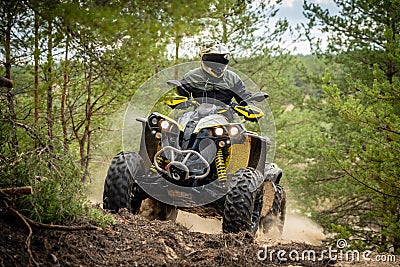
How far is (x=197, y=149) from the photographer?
6781 millimetres

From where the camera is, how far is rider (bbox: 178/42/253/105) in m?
7.77

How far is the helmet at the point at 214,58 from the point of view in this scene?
772 centimetres

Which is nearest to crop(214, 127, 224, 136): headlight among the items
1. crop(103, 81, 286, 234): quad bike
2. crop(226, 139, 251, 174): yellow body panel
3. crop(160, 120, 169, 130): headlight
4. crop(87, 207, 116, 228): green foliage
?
crop(103, 81, 286, 234): quad bike

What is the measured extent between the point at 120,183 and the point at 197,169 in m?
1.06

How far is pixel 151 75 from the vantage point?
1105 cm

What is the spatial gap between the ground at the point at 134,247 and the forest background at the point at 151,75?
254 millimetres

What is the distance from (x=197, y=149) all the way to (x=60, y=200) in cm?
272

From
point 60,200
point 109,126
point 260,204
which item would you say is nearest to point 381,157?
point 260,204

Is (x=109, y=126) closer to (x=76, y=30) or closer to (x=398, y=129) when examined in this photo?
(x=398, y=129)

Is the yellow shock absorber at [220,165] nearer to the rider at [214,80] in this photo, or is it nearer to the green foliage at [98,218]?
the rider at [214,80]

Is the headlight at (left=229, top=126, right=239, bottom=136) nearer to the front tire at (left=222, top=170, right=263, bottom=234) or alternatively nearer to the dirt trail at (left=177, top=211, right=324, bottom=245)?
the front tire at (left=222, top=170, right=263, bottom=234)

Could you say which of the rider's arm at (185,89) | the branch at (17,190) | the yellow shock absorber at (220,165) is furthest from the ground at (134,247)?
the rider's arm at (185,89)

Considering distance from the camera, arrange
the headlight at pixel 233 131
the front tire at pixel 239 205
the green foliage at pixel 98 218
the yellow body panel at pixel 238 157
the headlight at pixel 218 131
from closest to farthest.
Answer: the green foliage at pixel 98 218, the front tire at pixel 239 205, the headlight at pixel 218 131, the headlight at pixel 233 131, the yellow body panel at pixel 238 157

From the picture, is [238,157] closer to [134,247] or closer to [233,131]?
[233,131]
